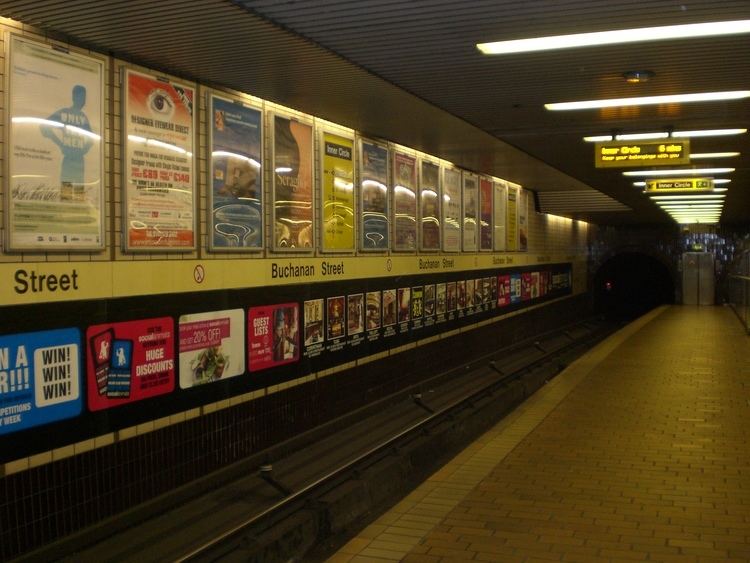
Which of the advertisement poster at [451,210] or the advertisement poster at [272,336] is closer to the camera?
the advertisement poster at [272,336]

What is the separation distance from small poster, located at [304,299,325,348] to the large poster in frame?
6.16 m

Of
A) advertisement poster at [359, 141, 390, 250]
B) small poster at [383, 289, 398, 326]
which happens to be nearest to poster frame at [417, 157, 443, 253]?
advertisement poster at [359, 141, 390, 250]

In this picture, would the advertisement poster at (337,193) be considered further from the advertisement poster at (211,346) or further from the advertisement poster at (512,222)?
the advertisement poster at (512,222)

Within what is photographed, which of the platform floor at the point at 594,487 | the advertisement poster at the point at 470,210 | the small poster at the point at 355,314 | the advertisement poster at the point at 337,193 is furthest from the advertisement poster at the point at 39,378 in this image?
the advertisement poster at the point at 470,210

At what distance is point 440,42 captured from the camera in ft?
17.6

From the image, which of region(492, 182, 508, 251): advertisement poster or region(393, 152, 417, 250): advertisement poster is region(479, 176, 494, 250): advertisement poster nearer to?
region(492, 182, 508, 251): advertisement poster

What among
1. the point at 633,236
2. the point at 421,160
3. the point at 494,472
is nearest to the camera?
the point at 494,472

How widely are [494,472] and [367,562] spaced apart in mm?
2085

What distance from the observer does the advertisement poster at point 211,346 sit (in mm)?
6316

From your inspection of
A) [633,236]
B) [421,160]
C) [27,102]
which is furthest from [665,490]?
[633,236]

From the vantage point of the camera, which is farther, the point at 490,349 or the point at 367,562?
the point at 490,349

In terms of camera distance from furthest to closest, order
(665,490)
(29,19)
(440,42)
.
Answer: (665,490), (440,42), (29,19)

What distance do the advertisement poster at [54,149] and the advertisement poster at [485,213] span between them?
9386 millimetres

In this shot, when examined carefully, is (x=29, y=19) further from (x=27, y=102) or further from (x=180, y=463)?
(x=180, y=463)
